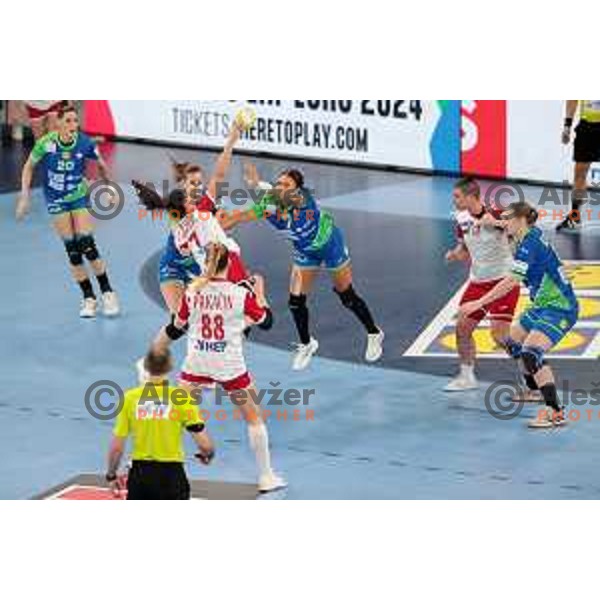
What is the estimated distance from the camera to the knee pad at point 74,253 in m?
19.9

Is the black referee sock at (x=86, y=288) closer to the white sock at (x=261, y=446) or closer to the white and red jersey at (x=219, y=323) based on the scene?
the white sock at (x=261, y=446)

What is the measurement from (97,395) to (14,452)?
1837 mm

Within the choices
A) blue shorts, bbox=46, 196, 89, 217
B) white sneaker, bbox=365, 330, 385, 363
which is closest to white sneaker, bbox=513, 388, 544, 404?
white sneaker, bbox=365, 330, 385, 363

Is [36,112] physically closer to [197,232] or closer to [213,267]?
[197,232]

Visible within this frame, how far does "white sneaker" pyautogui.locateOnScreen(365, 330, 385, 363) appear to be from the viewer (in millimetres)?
17812

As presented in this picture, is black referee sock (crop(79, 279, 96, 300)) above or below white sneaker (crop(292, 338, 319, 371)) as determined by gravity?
above

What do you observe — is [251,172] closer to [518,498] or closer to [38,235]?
[518,498]

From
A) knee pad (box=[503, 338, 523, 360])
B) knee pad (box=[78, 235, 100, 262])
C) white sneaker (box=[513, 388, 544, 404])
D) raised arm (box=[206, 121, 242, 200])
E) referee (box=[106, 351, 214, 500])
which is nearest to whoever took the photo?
referee (box=[106, 351, 214, 500])

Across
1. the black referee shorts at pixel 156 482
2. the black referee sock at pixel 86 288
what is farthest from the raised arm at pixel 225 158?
the black referee shorts at pixel 156 482

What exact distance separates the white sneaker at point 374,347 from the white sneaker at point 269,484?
12.1ft

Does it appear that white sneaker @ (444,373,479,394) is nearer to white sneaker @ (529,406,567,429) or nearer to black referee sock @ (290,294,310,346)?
white sneaker @ (529,406,567,429)

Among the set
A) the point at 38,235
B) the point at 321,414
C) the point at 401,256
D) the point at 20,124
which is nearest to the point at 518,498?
the point at 321,414

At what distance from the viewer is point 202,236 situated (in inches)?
636

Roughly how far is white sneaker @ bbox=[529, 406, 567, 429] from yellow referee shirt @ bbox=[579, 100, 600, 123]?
8.50m
